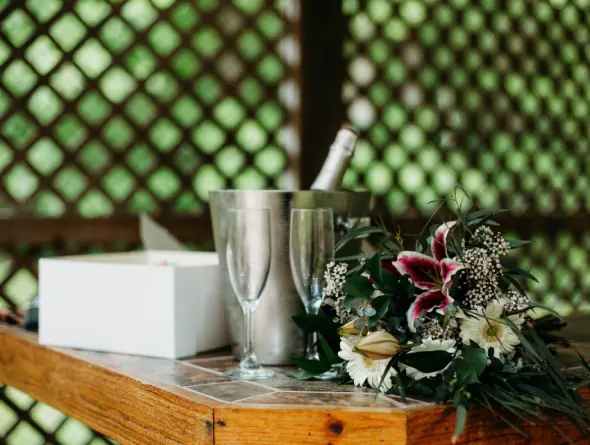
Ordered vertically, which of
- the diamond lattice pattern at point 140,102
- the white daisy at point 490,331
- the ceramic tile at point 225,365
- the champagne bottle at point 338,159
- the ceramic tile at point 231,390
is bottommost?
the ceramic tile at point 225,365

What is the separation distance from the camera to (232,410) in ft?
2.38

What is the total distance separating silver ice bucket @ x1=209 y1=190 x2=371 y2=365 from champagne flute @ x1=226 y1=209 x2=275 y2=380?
0.21 ft

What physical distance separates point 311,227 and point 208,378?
21 centimetres

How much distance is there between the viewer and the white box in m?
0.99

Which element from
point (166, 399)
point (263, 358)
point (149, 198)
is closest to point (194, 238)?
point (149, 198)

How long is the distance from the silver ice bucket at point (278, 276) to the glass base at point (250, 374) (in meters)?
0.07

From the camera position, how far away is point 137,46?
6.68ft

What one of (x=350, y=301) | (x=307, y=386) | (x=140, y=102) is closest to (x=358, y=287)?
(x=350, y=301)

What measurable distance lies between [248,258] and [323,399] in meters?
0.19

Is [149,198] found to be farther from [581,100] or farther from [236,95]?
[581,100]

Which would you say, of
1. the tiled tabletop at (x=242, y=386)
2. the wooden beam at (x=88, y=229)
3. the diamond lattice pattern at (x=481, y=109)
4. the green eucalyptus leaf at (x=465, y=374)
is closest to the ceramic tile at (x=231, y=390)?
the tiled tabletop at (x=242, y=386)

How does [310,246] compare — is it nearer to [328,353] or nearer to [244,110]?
[328,353]

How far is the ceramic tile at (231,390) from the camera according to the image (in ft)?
2.56

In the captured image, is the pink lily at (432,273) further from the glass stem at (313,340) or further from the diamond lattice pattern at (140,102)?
the diamond lattice pattern at (140,102)
